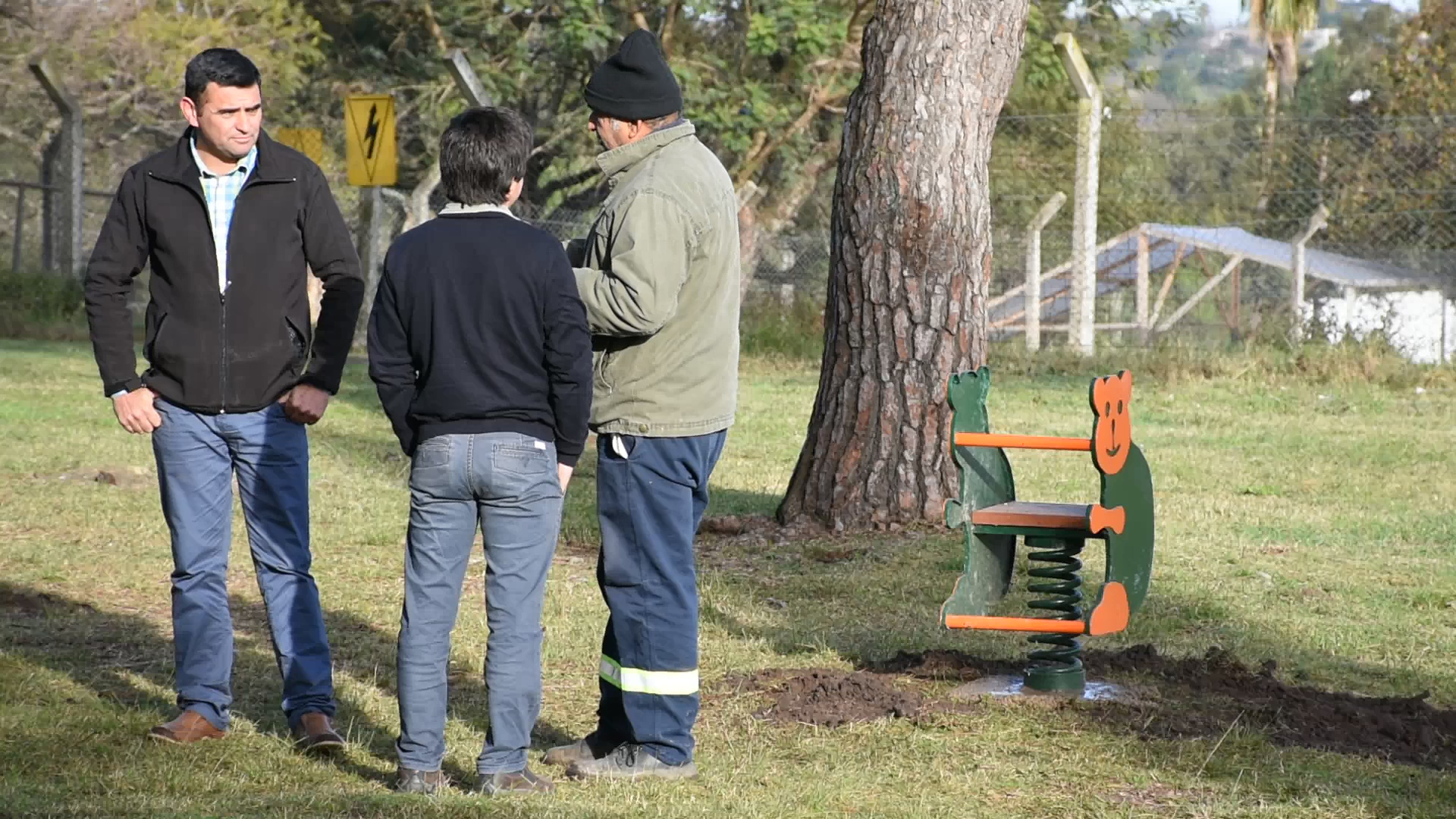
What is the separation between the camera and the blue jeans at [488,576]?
4070mm

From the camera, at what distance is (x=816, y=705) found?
204 inches

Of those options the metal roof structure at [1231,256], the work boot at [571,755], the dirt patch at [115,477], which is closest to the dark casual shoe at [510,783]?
the work boot at [571,755]

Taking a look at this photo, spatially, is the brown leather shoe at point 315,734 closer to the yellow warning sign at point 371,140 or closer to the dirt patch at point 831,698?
the dirt patch at point 831,698

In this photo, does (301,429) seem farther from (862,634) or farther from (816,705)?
(862,634)

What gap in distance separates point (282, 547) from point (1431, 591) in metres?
4.72

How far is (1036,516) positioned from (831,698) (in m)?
0.85

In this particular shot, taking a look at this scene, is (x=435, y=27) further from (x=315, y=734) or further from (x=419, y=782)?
(x=419, y=782)

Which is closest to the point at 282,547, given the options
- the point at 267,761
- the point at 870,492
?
the point at 267,761

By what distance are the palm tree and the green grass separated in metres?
26.4

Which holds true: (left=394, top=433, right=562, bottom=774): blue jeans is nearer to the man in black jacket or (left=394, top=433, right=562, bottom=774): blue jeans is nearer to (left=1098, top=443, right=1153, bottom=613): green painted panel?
the man in black jacket

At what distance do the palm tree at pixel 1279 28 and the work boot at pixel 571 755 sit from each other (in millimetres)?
31503

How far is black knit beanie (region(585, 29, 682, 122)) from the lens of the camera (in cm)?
434

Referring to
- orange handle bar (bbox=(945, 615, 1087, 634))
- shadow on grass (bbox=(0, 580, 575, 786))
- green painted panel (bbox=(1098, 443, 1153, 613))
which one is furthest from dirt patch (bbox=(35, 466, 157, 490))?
green painted panel (bbox=(1098, 443, 1153, 613))

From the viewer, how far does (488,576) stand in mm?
4199
